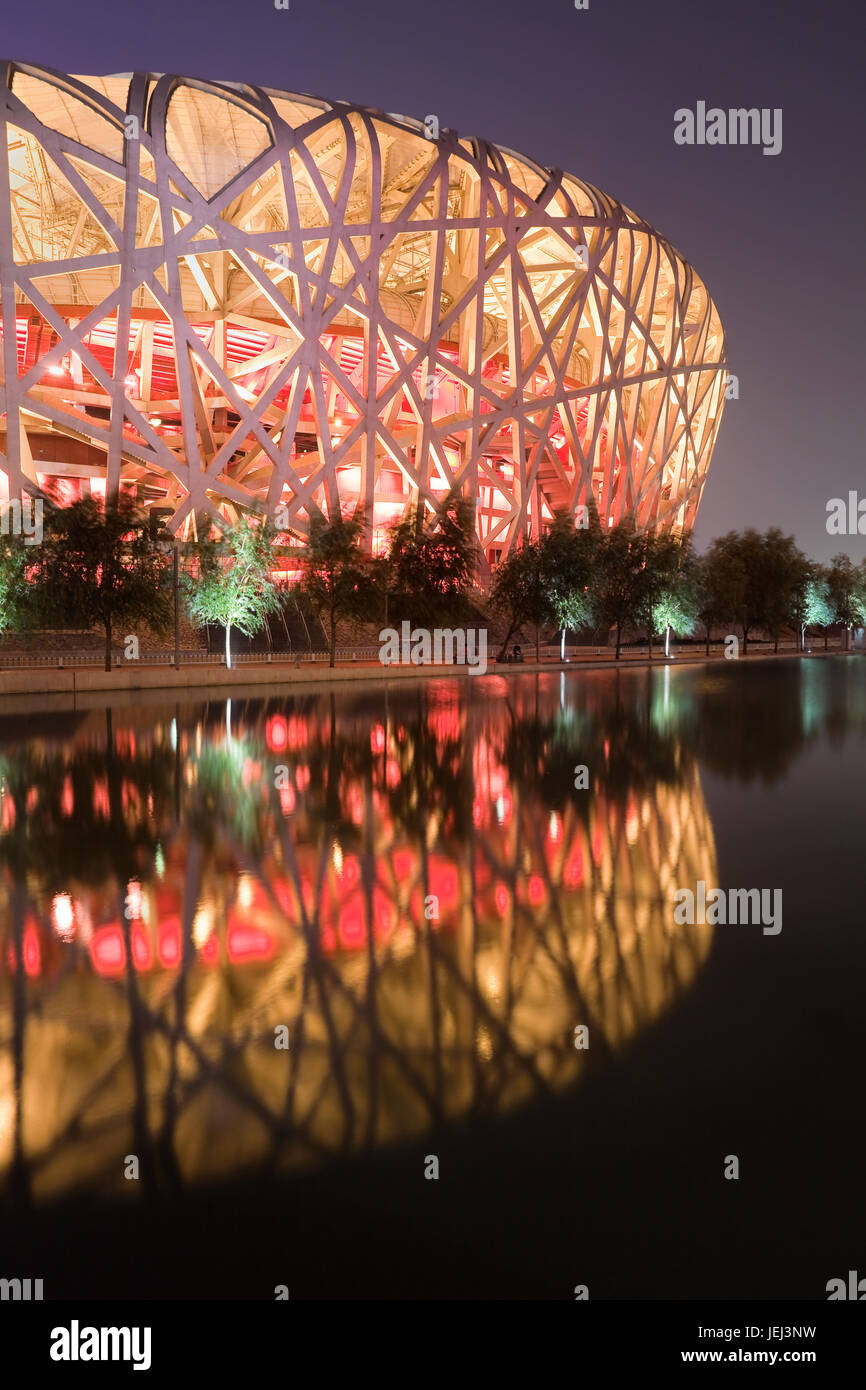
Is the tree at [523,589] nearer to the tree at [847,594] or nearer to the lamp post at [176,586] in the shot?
the lamp post at [176,586]

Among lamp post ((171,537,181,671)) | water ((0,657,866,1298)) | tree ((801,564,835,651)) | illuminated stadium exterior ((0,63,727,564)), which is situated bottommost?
water ((0,657,866,1298))

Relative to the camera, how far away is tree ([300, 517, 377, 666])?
36219 mm

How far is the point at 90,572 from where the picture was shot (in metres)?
29.8

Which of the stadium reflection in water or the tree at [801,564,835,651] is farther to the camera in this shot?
the tree at [801,564,835,651]

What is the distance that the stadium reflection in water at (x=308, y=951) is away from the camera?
3234mm

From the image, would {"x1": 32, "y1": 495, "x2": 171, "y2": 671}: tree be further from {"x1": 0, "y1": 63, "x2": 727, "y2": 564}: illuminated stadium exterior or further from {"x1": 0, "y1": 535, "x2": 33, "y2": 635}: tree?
{"x1": 0, "y1": 63, "x2": 727, "y2": 564}: illuminated stadium exterior

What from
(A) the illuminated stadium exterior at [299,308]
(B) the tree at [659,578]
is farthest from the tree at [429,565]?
(B) the tree at [659,578]

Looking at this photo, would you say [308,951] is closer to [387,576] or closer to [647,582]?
[387,576]

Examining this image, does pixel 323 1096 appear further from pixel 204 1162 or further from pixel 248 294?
pixel 248 294

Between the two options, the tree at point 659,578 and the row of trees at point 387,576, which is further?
the tree at point 659,578

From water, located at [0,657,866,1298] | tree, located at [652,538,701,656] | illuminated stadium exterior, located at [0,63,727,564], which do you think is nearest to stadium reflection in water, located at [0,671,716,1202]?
water, located at [0,657,866,1298]

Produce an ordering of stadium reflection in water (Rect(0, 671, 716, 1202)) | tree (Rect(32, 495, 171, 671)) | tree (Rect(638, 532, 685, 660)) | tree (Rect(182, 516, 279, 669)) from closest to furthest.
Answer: stadium reflection in water (Rect(0, 671, 716, 1202)) → tree (Rect(32, 495, 171, 671)) → tree (Rect(182, 516, 279, 669)) → tree (Rect(638, 532, 685, 660))

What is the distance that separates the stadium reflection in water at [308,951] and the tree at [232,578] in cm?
2203

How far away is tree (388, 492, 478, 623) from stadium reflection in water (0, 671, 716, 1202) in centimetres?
2836
